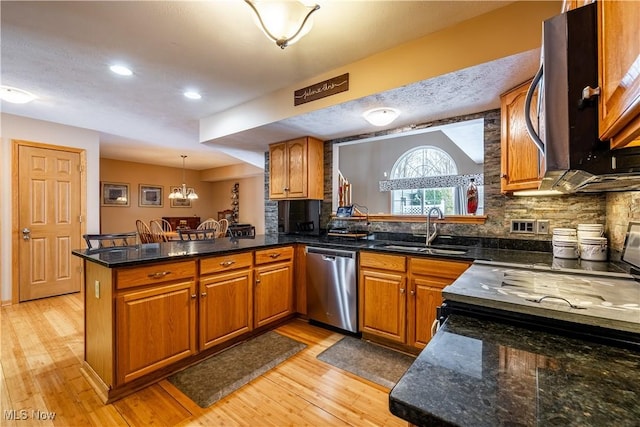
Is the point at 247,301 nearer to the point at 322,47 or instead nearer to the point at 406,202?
the point at 322,47

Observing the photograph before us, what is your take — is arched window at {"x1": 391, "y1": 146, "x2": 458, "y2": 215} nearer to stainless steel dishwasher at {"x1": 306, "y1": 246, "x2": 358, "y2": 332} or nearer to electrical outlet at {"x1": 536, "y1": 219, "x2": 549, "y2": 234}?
electrical outlet at {"x1": 536, "y1": 219, "x2": 549, "y2": 234}

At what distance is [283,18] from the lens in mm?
1502

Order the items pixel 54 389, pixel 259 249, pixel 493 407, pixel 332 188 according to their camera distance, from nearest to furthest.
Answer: pixel 493 407
pixel 54 389
pixel 259 249
pixel 332 188

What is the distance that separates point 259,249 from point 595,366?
229cm

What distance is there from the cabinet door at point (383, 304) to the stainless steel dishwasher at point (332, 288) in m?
0.09

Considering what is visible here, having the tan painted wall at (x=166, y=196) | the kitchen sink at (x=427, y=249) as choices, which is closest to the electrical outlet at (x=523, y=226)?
the kitchen sink at (x=427, y=249)

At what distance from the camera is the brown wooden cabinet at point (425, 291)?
2084mm

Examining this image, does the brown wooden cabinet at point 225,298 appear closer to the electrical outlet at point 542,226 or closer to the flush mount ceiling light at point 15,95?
the electrical outlet at point 542,226

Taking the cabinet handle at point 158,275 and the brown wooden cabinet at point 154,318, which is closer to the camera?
the brown wooden cabinet at point 154,318

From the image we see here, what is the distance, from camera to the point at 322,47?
2.02 m

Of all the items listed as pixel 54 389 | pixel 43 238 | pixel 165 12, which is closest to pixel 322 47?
pixel 165 12

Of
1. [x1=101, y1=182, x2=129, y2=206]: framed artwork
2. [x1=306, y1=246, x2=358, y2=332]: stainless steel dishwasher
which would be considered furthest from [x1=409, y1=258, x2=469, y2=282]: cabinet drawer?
[x1=101, y1=182, x2=129, y2=206]: framed artwork

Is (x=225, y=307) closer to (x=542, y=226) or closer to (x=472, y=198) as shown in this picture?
(x=472, y=198)

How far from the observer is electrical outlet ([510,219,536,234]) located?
225cm
